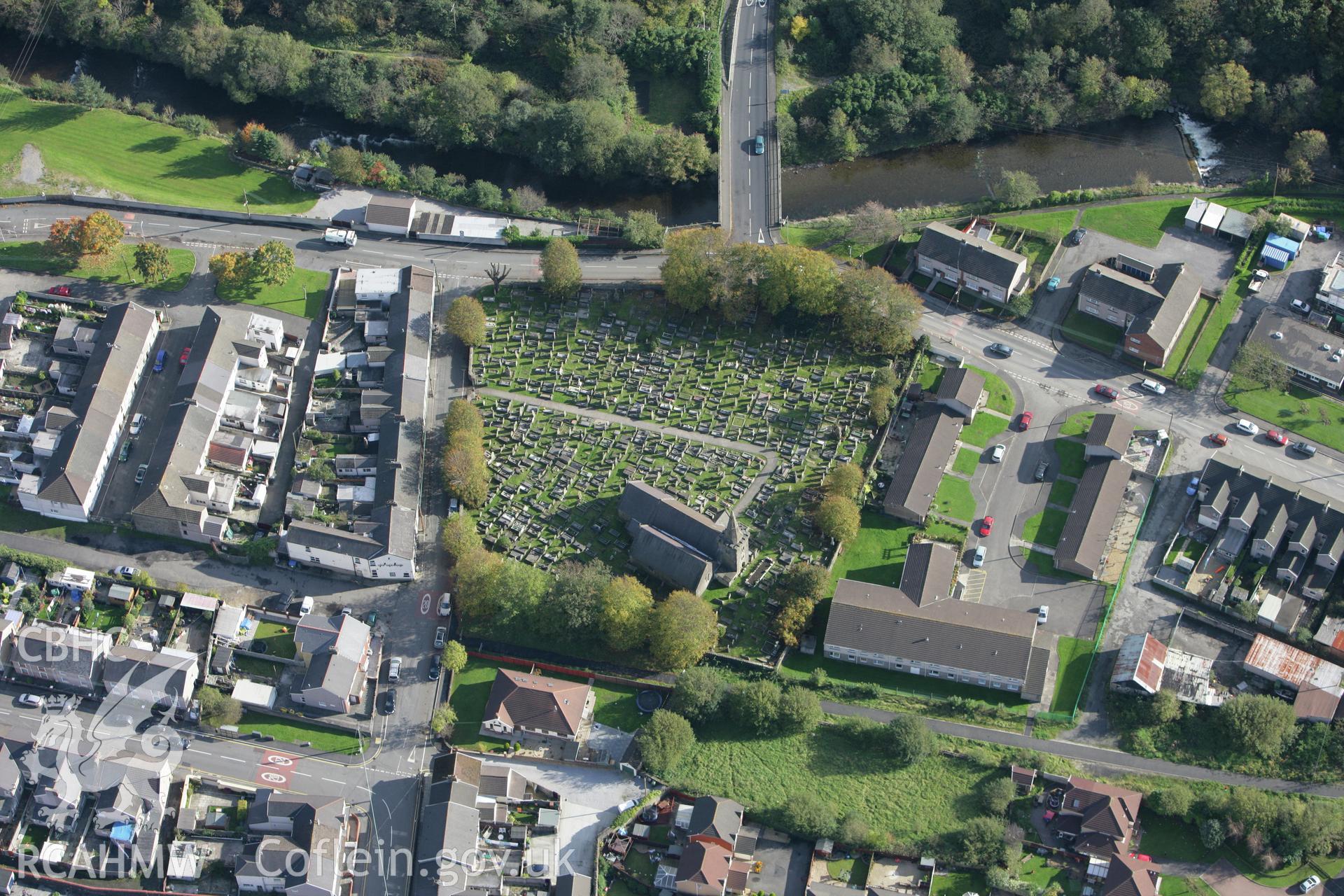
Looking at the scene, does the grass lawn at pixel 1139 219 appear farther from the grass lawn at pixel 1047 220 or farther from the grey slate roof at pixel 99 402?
the grey slate roof at pixel 99 402

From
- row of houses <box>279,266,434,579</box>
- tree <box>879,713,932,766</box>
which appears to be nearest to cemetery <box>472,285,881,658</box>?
row of houses <box>279,266,434,579</box>

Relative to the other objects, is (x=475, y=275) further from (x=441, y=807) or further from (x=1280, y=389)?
(x=1280, y=389)

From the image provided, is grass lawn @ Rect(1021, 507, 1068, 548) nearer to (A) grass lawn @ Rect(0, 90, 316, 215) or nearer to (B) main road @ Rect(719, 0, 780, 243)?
(B) main road @ Rect(719, 0, 780, 243)

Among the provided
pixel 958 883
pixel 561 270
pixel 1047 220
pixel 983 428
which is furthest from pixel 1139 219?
pixel 958 883

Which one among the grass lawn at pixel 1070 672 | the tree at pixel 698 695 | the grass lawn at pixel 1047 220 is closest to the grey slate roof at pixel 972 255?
the grass lawn at pixel 1047 220

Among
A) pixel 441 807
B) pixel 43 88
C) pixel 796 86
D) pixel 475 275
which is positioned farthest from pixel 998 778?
pixel 43 88
